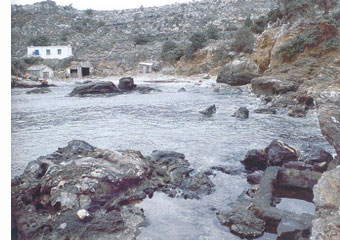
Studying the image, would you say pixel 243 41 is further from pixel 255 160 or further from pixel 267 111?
pixel 255 160

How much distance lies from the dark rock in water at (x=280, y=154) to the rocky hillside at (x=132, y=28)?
464 cm

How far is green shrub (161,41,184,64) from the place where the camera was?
23353 mm

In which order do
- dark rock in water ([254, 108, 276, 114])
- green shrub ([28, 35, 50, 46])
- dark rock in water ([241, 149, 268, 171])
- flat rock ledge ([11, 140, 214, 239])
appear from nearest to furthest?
flat rock ledge ([11, 140, 214, 239])
green shrub ([28, 35, 50, 46])
dark rock in water ([241, 149, 268, 171])
dark rock in water ([254, 108, 276, 114])

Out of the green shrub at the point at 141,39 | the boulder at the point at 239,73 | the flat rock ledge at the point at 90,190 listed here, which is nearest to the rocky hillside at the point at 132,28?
the green shrub at the point at 141,39

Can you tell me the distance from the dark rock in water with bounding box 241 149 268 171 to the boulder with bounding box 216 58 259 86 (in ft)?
42.4

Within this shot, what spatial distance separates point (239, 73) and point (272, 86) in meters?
5.78

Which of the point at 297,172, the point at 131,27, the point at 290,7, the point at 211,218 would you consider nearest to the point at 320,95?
the point at 297,172

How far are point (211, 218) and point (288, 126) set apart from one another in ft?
14.4

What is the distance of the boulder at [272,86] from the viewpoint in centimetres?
1277

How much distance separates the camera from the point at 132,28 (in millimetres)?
24516

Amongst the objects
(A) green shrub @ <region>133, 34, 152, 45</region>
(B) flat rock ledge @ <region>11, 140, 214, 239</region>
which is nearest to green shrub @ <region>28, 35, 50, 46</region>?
(B) flat rock ledge @ <region>11, 140, 214, 239</region>

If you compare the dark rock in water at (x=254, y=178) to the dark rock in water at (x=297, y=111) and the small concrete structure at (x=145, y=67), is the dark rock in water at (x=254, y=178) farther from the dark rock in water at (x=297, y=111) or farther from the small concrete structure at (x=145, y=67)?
the small concrete structure at (x=145, y=67)

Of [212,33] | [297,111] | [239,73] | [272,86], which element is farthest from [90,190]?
[212,33]

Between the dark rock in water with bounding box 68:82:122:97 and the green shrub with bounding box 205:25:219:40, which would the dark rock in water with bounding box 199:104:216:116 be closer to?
the dark rock in water with bounding box 68:82:122:97
